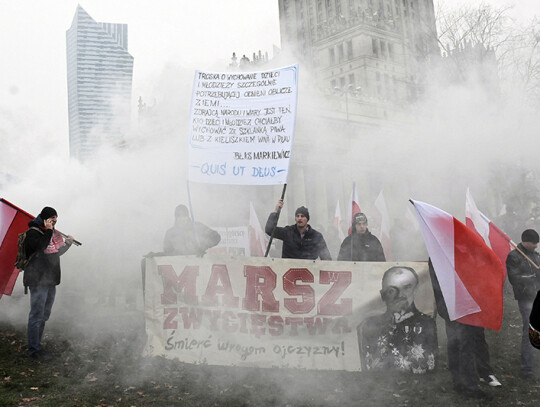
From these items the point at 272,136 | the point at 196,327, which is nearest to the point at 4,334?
the point at 196,327

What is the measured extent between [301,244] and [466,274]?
1854 mm

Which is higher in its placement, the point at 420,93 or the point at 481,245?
the point at 420,93

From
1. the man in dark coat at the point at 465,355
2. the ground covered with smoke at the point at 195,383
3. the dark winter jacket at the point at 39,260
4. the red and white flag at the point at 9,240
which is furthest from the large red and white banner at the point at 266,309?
the red and white flag at the point at 9,240

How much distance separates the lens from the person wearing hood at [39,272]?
5.04m

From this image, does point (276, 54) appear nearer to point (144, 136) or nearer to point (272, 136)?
point (144, 136)

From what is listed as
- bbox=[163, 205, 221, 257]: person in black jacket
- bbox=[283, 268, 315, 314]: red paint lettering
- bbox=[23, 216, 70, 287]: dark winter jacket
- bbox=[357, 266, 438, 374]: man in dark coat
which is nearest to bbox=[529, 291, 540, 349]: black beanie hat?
bbox=[357, 266, 438, 374]: man in dark coat

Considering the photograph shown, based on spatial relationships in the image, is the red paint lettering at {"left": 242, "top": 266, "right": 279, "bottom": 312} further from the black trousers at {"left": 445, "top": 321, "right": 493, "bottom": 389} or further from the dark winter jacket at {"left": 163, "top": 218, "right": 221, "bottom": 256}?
the black trousers at {"left": 445, "top": 321, "right": 493, "bottom": 389}

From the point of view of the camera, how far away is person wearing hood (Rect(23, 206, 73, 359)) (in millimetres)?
5035

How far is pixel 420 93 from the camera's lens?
1703 cm

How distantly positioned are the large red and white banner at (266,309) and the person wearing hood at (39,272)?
1.17 meters

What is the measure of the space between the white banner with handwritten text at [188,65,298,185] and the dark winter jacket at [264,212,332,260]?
66 cm

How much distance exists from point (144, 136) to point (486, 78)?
47.0 feet

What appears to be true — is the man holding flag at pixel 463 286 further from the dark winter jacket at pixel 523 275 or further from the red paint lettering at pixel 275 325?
the red paint lettering at pixel 275 325

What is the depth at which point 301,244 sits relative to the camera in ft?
17.7
